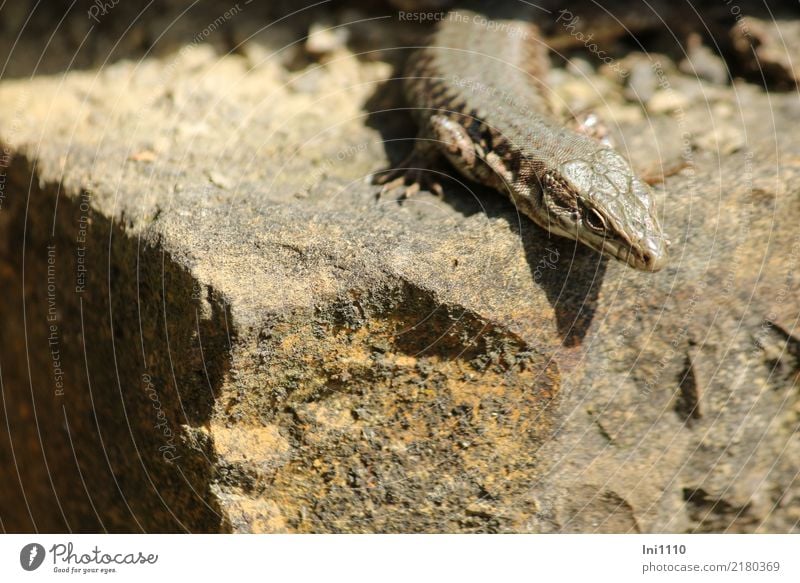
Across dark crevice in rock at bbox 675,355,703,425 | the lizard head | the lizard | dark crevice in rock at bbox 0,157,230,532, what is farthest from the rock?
dark crevice in rock at bbox 0,157,230,532

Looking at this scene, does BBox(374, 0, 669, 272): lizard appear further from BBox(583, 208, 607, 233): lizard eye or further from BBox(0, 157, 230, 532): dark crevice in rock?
BBox(0, 157, 230, 532): dark crevice in rock

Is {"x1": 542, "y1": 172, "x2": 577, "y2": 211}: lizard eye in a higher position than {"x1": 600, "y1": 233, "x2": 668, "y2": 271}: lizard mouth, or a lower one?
higher

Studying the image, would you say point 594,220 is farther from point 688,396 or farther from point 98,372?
point 98,372

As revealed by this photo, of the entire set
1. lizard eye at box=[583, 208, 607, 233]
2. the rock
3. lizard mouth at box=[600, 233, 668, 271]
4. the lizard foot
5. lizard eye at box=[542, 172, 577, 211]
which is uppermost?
the rock

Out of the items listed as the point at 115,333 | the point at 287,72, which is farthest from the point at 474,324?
the point at 287,72

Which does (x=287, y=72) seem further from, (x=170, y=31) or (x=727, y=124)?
(x=727, y=124)

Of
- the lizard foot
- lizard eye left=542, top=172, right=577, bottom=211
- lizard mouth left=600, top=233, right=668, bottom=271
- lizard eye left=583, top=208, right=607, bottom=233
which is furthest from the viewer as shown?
the lizard foot

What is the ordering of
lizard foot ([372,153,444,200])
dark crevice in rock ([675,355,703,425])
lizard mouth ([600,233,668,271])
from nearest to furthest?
lizard mouth ([600,233,668,271]) < dark crevice in rock ([675,355,703,425]) < lizard foot ([372,153,444,200])

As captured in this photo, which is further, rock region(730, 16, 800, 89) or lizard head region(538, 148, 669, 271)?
rock region(730, 16, 800, 89)

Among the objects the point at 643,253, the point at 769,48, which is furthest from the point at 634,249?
the point at 769,48
